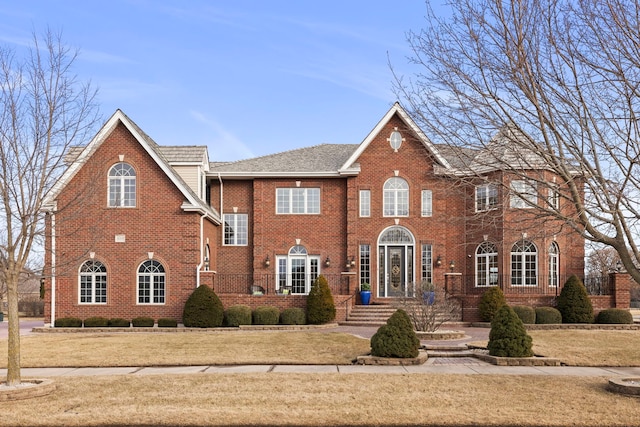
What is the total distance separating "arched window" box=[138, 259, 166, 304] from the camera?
2733cm

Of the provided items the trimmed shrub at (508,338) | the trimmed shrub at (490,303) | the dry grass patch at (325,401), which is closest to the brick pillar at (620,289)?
the trimmed shrub at (490,303)

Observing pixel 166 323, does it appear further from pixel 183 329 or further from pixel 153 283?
pixel 153 283

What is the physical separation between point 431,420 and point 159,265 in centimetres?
1902

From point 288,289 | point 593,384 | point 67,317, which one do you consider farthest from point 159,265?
point 593,384

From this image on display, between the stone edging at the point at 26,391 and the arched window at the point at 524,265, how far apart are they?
21.4 meters

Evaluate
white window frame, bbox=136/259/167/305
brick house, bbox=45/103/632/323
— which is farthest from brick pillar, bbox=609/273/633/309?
white window frame, bbox=136/259/167/305

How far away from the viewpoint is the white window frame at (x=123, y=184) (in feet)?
90.2

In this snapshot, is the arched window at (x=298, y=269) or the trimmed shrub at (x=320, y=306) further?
the arched window at (x=298, y=269)

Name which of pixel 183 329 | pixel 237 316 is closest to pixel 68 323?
pixel 183 329

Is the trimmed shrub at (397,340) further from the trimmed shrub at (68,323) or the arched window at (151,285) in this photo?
the trimmed shrub at (68,323)

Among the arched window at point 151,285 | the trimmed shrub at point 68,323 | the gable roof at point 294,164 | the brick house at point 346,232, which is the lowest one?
the trimmed shrub at point 68,323

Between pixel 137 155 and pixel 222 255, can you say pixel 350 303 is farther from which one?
pixel 137 155

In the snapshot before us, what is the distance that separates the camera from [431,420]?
1009 centimetres

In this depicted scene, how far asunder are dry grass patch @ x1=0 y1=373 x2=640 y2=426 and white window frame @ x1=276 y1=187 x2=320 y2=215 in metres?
17.7
